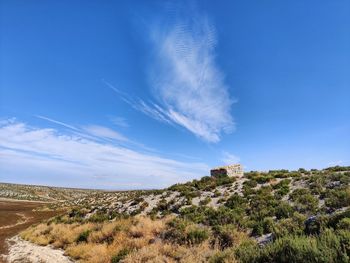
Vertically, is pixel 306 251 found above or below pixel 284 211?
below

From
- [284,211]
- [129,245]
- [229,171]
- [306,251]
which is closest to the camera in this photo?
[306,251]

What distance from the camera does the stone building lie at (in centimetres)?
3762

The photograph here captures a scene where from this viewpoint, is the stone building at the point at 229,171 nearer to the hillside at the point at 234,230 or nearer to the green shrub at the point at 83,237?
the hillside at the point at 234,230

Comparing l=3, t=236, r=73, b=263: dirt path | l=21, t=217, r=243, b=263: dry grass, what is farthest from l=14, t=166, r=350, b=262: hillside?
l=3, t=236, r=73, b=263: dirt path

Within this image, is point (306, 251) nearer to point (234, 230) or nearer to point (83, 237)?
point (234, 230)

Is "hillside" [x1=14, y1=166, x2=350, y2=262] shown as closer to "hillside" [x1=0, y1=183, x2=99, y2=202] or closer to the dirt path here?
the dirt path

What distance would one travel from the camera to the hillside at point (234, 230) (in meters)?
8.46

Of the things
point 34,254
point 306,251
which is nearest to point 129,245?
point 34,254

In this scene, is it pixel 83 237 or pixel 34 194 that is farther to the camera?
pixel 34 194

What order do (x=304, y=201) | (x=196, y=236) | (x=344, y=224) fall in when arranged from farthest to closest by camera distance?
(x=304, y=201)
(x=196, y=236)
(x=344, y=224)

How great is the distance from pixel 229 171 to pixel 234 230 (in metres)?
24.4

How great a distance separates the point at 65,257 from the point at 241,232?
917 cm

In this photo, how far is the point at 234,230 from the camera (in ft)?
45.4

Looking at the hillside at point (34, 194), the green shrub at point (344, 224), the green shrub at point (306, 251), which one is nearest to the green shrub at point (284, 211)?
the green shrub at point (344, 224)
